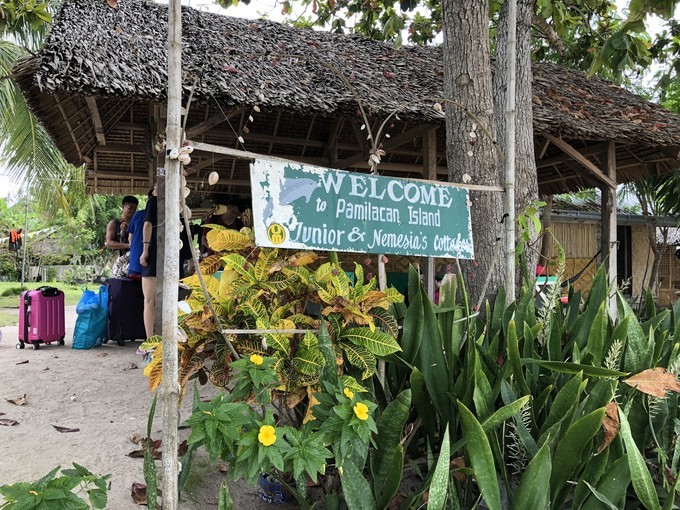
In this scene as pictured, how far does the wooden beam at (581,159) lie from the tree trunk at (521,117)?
6.53 ft

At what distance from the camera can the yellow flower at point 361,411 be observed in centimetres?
151

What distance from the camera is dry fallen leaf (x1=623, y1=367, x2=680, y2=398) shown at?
161 cm

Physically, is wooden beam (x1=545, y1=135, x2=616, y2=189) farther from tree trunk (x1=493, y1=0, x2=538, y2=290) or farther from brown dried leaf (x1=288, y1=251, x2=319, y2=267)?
brown dried leaf (x1=288, y1=251, x2=319, y2=267)

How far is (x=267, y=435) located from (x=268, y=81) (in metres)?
3.58

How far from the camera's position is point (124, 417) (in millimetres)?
3035

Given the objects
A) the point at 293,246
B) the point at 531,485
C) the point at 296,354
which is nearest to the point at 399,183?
the point at 293,246

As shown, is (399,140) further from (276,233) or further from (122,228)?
(276,233)

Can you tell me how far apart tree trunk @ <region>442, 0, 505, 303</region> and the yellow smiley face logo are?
1.35m

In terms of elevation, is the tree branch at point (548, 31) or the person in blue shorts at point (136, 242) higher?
the tree branch at point (548, 31)

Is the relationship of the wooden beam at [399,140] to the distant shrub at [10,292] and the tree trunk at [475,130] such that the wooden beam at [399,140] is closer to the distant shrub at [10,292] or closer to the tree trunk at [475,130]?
the tree trunk at [475,130]

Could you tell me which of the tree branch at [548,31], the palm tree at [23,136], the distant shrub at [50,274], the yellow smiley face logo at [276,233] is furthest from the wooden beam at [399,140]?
the distant shrub at [50,274]

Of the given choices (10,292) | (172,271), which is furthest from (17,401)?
(10,292)

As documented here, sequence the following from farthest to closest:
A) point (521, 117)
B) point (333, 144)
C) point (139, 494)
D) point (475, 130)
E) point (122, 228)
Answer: point (333, 144), point (122, 228), point (521, 117), point (475, 130), point (139, 494)

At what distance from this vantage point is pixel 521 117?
3.49 metres
